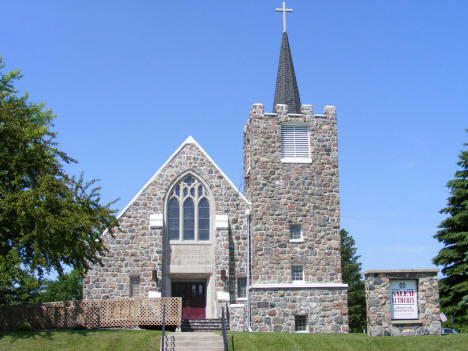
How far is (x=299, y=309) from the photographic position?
2438 cm

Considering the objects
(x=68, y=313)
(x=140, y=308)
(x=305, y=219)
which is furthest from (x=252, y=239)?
(x=68, y=313)

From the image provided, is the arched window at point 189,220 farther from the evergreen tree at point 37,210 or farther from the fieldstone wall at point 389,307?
the fieldstone wall at point 389,307

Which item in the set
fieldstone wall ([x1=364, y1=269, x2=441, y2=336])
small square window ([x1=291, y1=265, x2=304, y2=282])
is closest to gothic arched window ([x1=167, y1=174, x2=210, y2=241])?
small square window ([x1=291, y1=265, x2=304, y2=282])

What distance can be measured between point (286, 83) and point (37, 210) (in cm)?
1436

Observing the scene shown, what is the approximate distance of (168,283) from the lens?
85.5 feet

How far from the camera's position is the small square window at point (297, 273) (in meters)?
25.1

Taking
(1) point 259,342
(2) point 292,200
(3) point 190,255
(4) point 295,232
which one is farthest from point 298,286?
(1) point 259,342

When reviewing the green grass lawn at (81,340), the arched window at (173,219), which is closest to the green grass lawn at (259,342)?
the green grass lawn at (81,340)

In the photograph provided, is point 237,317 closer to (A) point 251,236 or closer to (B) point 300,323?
(B) point 300,323

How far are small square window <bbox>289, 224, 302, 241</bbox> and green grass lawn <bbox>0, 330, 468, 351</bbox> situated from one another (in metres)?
6.99

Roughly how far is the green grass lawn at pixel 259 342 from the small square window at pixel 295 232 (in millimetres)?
6991

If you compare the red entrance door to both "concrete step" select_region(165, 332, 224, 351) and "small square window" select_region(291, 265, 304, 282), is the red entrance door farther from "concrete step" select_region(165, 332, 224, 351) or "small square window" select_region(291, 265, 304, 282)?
"concrete step" select_region(165, 332, 224, 351)

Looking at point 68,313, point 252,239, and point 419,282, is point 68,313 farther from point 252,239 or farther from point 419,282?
point 419,282

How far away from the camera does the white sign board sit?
745 inches
